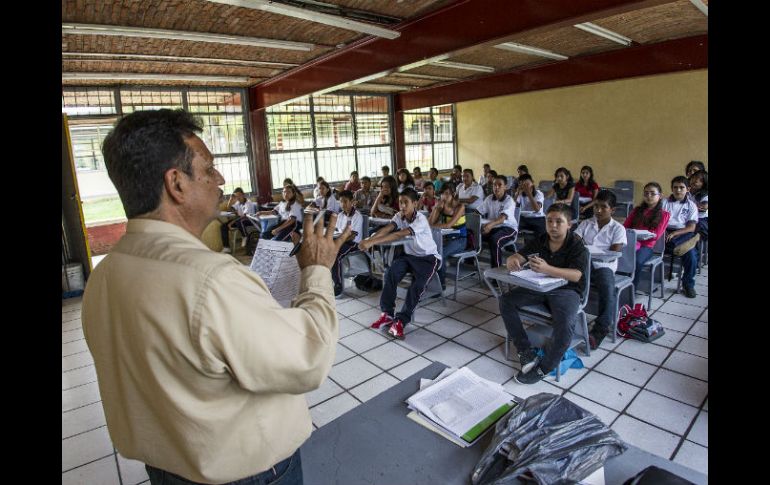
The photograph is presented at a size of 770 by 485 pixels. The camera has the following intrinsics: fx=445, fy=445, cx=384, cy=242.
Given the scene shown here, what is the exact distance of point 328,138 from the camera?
994 cm

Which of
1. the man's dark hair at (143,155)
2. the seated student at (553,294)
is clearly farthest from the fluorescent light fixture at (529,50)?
the man's dark hair at (143,155)

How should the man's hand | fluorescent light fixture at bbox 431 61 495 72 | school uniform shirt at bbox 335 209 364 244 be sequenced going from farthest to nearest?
fluorescent light fixture at bbox 431 61 495 72 → school uniform shirt at bbox 335 209 364 244 → the man's hand

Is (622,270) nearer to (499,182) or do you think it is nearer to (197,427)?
(499,182)

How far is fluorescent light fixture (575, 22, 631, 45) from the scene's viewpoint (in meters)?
4.91

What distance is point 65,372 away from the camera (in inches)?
140

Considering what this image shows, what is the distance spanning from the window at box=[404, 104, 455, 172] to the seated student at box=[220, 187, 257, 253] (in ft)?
16.8

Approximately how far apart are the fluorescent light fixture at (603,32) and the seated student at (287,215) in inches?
167

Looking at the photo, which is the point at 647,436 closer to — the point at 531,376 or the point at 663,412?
the point at 663,412

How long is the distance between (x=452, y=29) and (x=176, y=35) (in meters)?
2.65

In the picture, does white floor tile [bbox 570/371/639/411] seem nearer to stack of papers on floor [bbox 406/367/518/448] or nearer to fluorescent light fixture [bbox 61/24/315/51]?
stack of papers on floor [bbox 406/367/518/448]

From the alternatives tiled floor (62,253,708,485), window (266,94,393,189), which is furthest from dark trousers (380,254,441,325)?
window (266,94,393,189)

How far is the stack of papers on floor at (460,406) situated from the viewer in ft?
4.26

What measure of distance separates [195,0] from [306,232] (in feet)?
11.3
